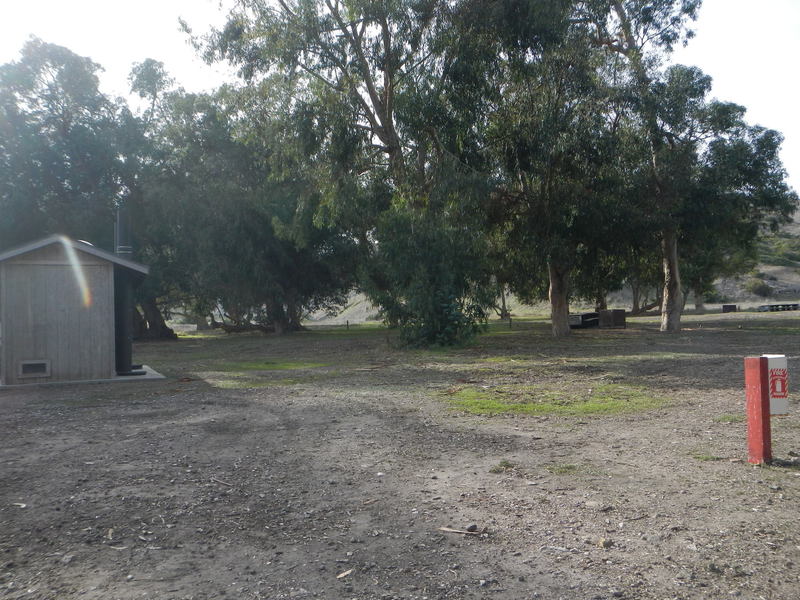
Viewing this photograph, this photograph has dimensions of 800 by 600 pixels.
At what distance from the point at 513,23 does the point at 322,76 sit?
6.07 m

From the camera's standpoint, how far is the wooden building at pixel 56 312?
14273mm

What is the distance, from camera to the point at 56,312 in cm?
1469

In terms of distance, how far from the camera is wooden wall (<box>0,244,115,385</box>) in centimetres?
1429

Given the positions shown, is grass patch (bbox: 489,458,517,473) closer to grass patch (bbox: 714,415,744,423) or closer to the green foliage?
grass patch (bbox: 714,415,744,423)

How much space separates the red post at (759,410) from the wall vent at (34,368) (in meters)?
13.1

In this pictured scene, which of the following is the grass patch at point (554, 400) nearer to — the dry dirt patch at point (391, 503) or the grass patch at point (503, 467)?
the dry dirt patch at point (391, 503)

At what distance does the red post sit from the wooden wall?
12507 mm

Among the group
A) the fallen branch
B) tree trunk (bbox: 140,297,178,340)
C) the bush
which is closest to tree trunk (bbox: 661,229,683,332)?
tree trunk (bbox: 140,297,178,340)

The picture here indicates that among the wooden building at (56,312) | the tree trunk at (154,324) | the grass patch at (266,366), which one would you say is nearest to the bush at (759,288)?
the tree trunk at (154,324)

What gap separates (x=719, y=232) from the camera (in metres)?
29.6

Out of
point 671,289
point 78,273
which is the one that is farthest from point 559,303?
point 78,273

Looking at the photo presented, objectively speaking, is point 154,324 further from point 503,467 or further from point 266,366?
point 503,467

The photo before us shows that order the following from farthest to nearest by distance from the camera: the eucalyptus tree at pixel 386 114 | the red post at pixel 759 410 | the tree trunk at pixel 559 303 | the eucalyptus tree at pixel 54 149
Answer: the eucalyptus tree at pixel 54 149 < the tree trunk at pixel 559 303 < the eucalyptus tree at pixel 386 114 < the red post at pixel 759 410

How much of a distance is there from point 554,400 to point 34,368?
1030 centimetres
